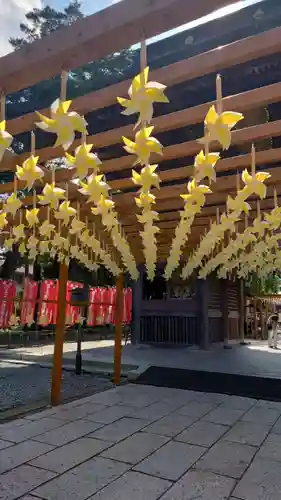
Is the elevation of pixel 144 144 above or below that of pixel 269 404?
above

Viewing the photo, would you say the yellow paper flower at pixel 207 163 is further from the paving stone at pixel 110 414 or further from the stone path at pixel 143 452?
the paving stone at pixel 110 414

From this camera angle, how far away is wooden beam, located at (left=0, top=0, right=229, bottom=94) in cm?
162

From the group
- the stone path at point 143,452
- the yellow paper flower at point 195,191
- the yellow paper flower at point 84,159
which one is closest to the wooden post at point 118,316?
the stone path at point 143,452

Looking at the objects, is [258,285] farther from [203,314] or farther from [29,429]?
[29,429]

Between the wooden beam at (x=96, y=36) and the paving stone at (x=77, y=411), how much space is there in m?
3.97

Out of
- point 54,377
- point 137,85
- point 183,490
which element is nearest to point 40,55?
point 137,85

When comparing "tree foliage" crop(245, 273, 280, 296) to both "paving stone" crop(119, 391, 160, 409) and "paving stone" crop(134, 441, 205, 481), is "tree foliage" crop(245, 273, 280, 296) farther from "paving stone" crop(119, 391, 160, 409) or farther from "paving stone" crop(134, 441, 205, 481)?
"paving stone" crop(134, 441, 205, 481)

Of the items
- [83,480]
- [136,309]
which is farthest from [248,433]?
[136,309]

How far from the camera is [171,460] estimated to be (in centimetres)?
335

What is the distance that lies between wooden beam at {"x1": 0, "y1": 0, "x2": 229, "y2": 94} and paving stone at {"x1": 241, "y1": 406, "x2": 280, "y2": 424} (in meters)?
4.46

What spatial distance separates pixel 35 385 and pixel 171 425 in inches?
136

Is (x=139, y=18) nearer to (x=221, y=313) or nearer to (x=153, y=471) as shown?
(x=153, y=471)

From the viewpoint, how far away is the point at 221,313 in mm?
13680

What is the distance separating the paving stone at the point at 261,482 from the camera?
8.92ft
